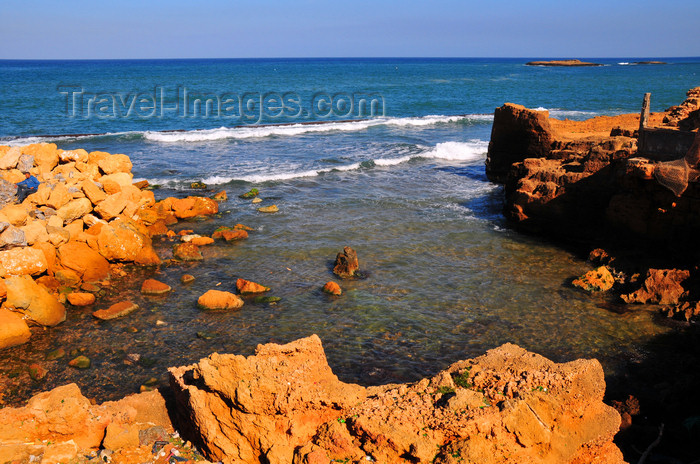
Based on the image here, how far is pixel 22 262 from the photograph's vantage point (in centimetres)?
1248

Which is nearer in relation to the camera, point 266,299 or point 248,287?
point 266,299

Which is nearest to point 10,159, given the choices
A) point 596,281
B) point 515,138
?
point 596,281

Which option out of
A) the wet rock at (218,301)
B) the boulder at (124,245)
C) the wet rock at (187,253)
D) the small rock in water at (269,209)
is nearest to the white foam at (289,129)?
the small rock in water at (269,209)

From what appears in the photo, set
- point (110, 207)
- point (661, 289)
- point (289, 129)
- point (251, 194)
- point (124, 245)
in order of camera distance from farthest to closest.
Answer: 1. point (289, 129)
2. point (251, 194)
3. point (110, 207)
4. point (124, 245)
5. point (661, 289)

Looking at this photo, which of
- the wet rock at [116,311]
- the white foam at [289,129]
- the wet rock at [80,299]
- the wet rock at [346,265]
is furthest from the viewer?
the white foam at [289,129]

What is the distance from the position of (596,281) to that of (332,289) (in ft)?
20.7

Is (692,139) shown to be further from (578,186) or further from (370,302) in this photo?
(370,302)

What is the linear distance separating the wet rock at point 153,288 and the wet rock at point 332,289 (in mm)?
3822

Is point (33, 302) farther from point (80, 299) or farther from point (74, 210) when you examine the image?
point (74, 210)

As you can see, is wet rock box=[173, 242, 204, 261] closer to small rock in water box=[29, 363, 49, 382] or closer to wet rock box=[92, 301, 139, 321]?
wet rock box=[92, 301, 139, 321]

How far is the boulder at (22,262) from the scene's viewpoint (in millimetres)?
12305

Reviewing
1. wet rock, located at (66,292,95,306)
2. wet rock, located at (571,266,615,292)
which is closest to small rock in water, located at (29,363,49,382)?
wet rock, located at (66,292,95,306)

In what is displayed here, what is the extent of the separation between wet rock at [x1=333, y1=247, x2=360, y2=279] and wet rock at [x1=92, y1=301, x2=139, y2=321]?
4.89 m

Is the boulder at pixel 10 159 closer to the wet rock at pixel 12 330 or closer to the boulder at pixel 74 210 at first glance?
the boulder at pixel 74 210
